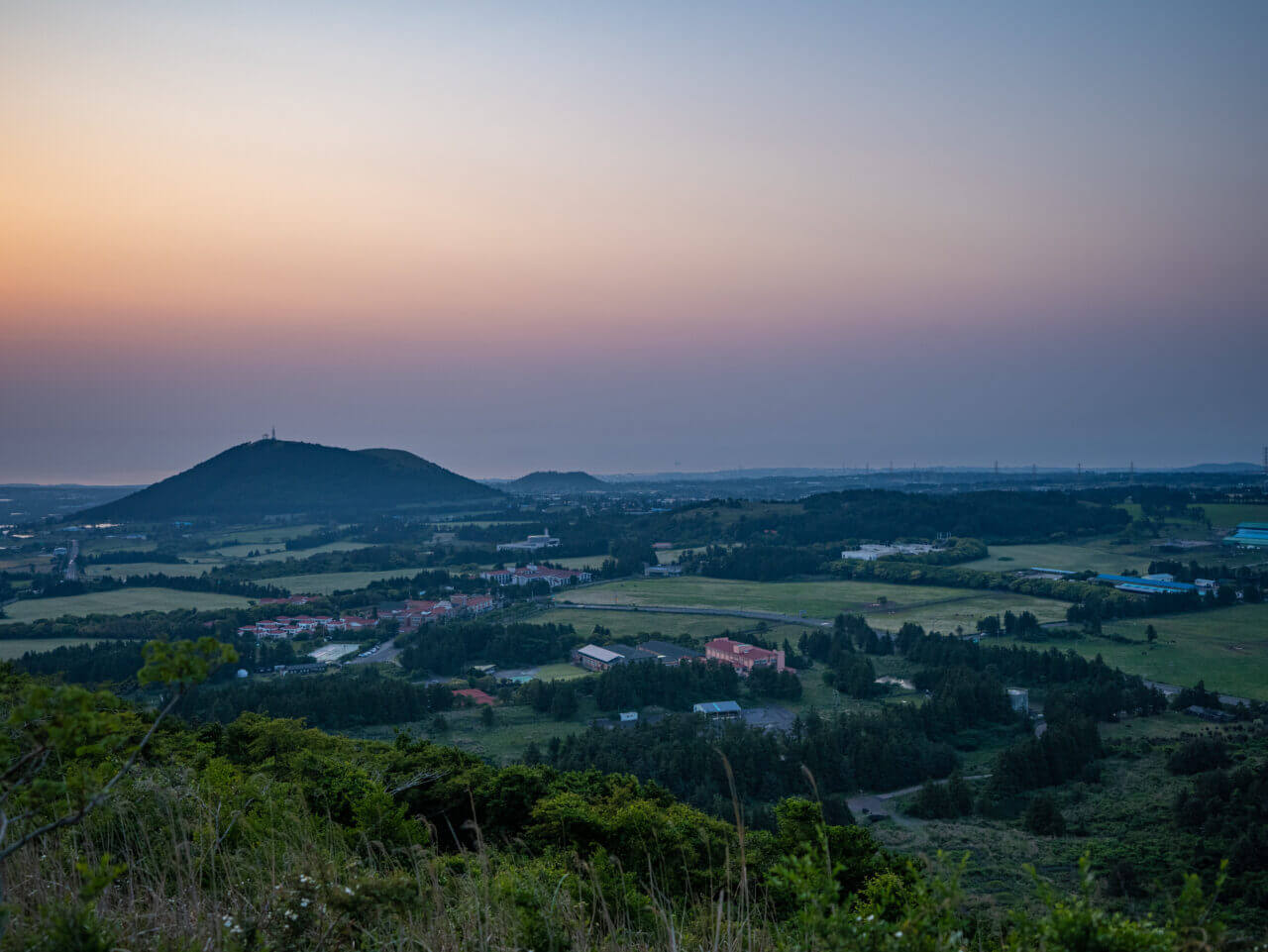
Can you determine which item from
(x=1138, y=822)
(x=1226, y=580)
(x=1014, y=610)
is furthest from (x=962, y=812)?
(x=1226, y=580)

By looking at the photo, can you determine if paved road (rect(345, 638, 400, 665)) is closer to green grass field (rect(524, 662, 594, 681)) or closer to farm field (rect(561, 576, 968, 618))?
green grass field (rect(524, 662, 594, 681))

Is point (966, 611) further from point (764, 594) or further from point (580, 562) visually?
point (580, 562)

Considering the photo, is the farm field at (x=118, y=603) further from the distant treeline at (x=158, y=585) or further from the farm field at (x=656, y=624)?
the farm field at (x=656, y=624)

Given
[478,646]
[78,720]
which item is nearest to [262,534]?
[478,646]

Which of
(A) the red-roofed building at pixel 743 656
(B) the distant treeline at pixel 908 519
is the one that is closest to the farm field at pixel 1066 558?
(B) the distant treeline at pixel 908 519

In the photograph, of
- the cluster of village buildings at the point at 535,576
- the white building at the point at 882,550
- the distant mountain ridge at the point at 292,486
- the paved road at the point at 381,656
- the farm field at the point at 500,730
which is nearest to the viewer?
the farm field at the point at 500,730

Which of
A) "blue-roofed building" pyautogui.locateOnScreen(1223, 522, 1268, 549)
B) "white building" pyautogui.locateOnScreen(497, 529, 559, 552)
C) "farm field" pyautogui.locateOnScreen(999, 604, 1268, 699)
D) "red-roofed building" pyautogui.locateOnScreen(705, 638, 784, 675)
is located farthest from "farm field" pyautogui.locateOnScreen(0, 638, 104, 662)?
"blue-roofed building" pyautogui.locateOnScreen(1223, 522, 1268, 549)
